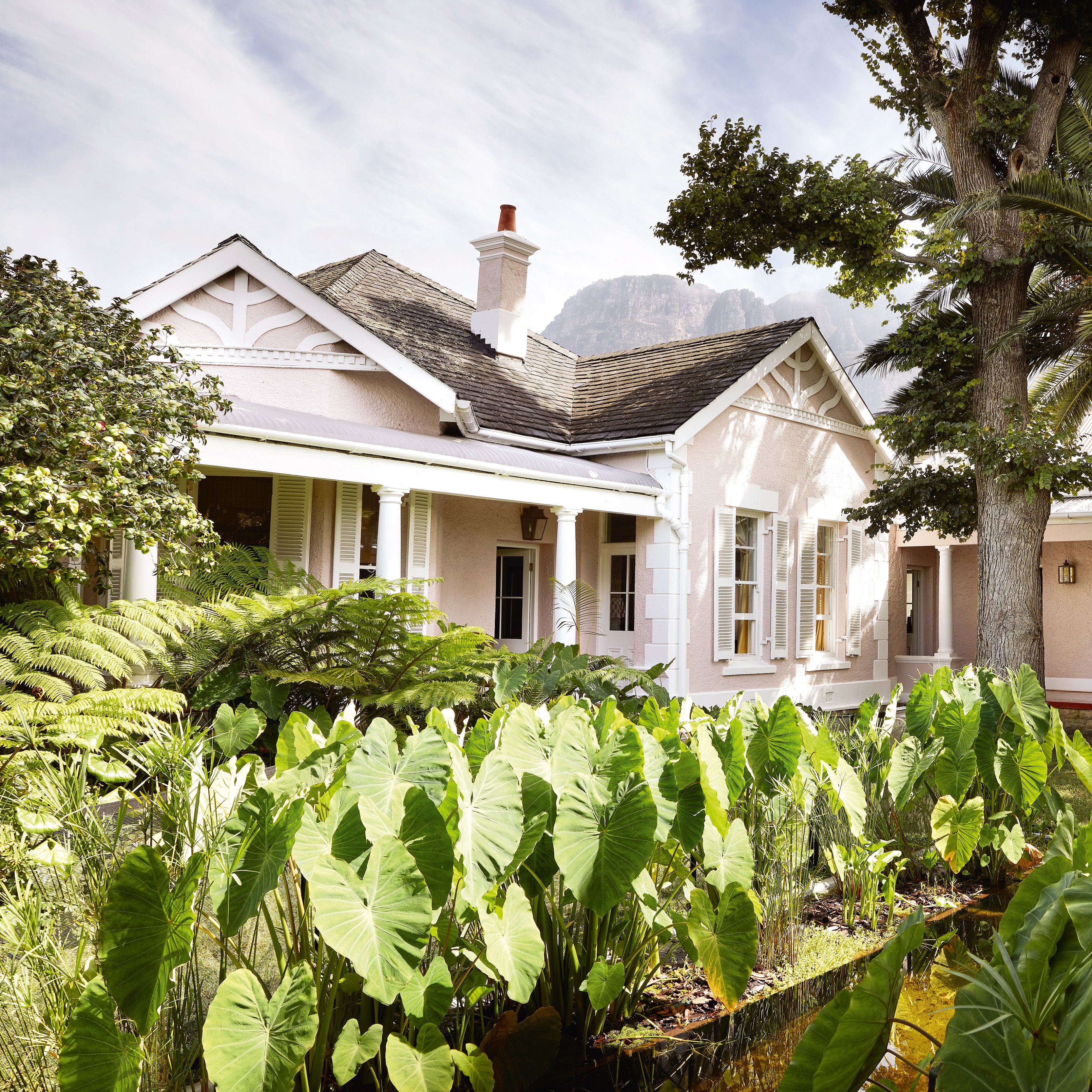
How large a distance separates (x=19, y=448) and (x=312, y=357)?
4.68m

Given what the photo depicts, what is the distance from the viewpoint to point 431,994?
217 cm

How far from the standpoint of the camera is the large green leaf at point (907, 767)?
14.0 ft

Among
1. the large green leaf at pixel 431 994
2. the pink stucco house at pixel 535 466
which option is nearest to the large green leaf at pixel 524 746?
the large green leaf at pixel 431 994

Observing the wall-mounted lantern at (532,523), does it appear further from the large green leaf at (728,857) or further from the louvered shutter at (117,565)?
the large green leaf at (728,857)

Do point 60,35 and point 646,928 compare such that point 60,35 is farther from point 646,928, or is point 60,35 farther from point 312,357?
point 646,928

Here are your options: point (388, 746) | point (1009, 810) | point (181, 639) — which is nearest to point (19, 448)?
point (181, 639)

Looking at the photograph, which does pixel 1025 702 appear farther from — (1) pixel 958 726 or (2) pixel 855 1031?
(2) pixel 855 1031

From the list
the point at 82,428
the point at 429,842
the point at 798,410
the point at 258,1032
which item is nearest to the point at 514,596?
the point at 798,410

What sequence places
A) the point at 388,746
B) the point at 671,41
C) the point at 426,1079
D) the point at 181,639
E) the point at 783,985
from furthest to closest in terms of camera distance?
the point at 671,41 → the point at 181,639 → the point at 783,985 → the point at 388,746 → the point at 426,1079

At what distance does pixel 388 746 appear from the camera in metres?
2.72

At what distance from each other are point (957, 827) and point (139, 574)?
220 inches

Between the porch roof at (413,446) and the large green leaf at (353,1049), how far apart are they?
5591mm

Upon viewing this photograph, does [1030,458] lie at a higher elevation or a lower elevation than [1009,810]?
higher

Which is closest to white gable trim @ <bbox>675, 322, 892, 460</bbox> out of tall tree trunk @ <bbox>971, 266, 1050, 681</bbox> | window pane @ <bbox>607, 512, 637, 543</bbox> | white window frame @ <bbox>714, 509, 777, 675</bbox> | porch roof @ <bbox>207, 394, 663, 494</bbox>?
porch roof @ <bbox>207, 394, 663, 494</bbox>
